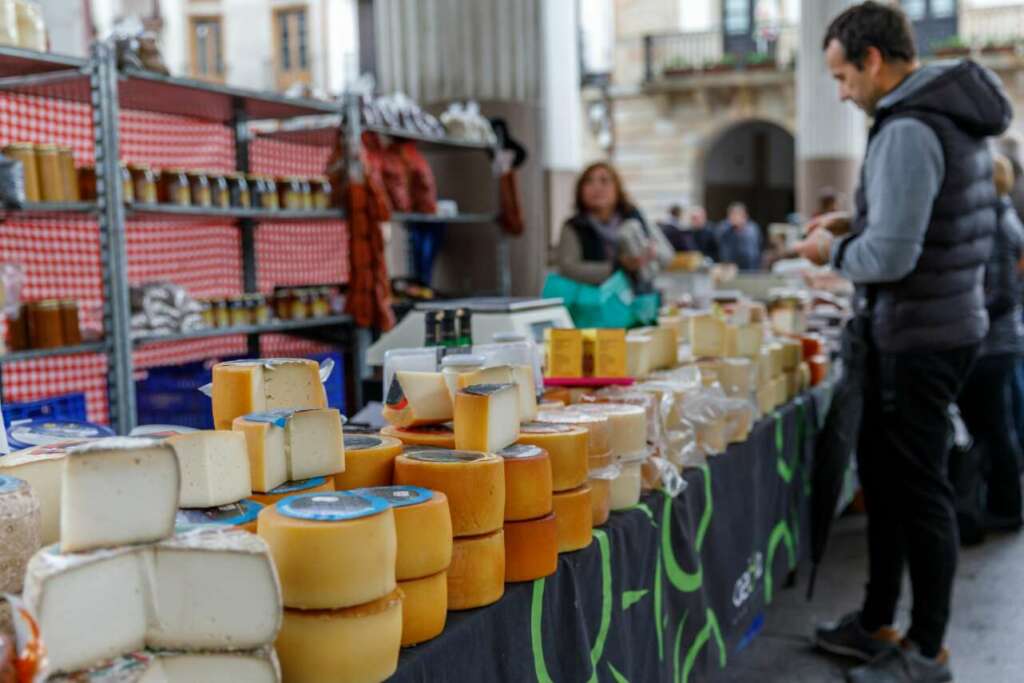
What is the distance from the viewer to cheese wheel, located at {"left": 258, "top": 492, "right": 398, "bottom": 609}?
3.62ft

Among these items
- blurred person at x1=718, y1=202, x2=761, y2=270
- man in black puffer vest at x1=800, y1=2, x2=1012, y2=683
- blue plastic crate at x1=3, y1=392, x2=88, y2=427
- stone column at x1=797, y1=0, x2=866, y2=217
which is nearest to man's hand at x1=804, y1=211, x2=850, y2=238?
man in black puffer vest at x1=800, y1=2, x2=1012, y2=683

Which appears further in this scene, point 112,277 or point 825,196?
point 825,196

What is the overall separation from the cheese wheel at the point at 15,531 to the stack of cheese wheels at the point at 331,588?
0.78ft

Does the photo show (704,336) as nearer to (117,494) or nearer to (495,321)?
(495,321)

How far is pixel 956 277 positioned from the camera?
2.74 metres

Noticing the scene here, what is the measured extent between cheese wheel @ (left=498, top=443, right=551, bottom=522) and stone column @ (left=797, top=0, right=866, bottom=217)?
11335 mm

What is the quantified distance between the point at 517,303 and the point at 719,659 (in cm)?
115

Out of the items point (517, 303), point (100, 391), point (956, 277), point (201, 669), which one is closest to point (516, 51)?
point (100, 391)

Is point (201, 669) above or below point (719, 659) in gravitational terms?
above

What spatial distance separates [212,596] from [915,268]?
2251 millimetres

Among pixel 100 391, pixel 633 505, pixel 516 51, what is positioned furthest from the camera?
pixel 516 51

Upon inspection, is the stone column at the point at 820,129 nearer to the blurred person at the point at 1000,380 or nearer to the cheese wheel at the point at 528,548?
the blurred person at the point at 1000,380

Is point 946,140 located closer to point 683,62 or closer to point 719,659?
point 719,659

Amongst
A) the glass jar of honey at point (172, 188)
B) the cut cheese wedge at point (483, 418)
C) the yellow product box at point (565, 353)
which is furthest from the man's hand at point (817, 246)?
the glass jar of honey at point (172, 188)
